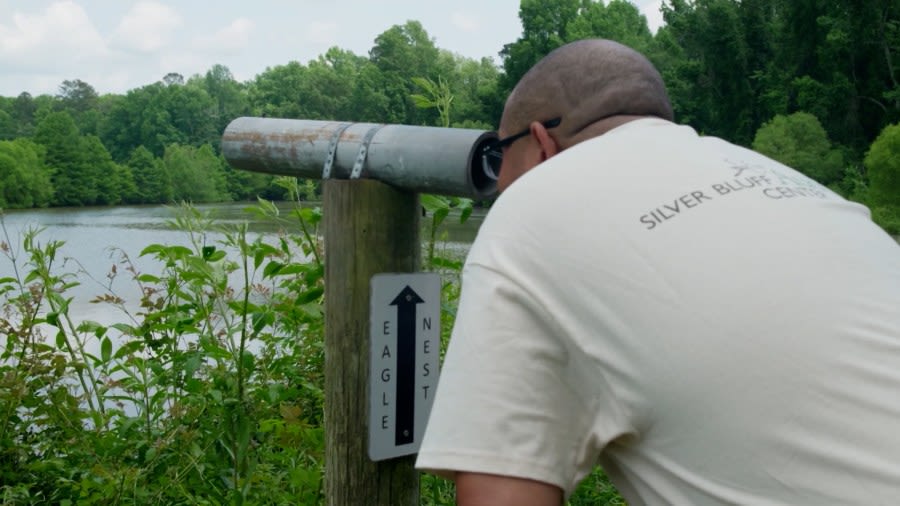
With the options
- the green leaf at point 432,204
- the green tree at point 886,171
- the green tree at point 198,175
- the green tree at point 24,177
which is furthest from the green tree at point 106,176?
the green leaf at point 432,204

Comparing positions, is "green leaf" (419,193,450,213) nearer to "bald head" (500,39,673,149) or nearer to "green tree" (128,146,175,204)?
"bald head" (500,39,673,149)

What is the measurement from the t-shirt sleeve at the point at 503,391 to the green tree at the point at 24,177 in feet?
140

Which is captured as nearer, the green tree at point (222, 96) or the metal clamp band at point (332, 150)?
the metal clamp band at point (332, 150)

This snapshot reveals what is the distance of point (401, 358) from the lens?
2354mm

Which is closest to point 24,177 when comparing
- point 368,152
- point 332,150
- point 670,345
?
point 332,150

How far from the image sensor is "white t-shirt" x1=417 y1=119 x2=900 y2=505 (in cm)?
119

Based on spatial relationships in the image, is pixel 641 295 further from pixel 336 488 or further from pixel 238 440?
pixel 238 440

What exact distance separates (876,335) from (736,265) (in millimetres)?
179

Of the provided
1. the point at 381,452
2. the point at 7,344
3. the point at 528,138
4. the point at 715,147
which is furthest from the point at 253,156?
the point at 7,344

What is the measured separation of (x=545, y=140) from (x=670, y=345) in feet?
1.55

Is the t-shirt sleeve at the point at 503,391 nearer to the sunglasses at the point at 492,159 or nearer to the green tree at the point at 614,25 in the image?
the sunglasses at the point at 492,159

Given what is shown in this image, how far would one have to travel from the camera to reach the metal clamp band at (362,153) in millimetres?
2314

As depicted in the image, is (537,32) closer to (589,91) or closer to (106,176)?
(106,176)

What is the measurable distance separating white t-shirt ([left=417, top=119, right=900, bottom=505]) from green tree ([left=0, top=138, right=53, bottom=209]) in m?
42.6
